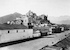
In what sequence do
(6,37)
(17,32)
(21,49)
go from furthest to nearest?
1. (17,32)
2. (6,37)
3. (21,49)

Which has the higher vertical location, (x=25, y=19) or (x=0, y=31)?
(x=25, y=19)

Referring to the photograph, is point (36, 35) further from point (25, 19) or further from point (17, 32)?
point (17, 32)

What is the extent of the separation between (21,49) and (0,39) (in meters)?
11.9

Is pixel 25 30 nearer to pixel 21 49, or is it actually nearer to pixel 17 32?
pixel 17 32

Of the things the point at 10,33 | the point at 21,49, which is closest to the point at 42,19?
the point at 10,33

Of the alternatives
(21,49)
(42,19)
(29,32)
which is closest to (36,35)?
(29,32)

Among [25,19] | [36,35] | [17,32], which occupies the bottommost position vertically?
[36,35]

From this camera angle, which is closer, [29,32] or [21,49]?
[21,49]

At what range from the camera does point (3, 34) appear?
109 ft

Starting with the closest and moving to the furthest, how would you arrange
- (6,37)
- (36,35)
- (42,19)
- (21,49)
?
(21,49), (6,37), (36,35), (42,19)

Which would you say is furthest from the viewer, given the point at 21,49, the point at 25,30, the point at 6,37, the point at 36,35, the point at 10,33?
the point at 36,35

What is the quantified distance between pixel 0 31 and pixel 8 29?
403cm

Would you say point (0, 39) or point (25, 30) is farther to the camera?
point (25, 30)

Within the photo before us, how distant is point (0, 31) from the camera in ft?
106
